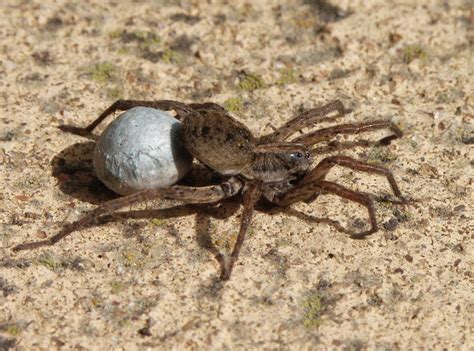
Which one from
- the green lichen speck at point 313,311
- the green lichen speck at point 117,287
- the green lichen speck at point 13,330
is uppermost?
the green lichen speck at point 313,311

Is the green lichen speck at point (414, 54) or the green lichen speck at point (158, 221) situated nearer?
the green lichen speck at point (158, 221)

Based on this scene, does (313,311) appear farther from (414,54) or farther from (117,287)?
(414,54)

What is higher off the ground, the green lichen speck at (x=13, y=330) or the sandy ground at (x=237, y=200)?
the sandy ground at (x=237, y=200)

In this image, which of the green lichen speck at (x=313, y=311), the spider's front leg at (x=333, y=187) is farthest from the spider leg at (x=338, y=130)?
the green lichen speck at (x=313, y=311)

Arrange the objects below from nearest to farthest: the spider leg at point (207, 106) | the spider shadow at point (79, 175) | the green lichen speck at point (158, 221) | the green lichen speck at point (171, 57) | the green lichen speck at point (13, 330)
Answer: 1. the green lichen speck at point (13, 330)
2. the green lichen speck at point (158, 221)
3. the spider shadow at point (79, 175)
4. the spider leg at point (207, 106)
5. the green lichen speck at point (171, 57)

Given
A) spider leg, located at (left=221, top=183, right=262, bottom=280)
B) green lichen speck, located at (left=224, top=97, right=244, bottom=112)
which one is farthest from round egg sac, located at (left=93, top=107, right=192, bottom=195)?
green lichen speck, located at (left=224, top=97, right=244, bottom=112)

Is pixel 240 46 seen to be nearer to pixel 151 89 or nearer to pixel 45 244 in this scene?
pixel 151 89

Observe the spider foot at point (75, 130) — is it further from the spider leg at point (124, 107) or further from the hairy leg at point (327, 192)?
the hairy leg at point (327, 192)
